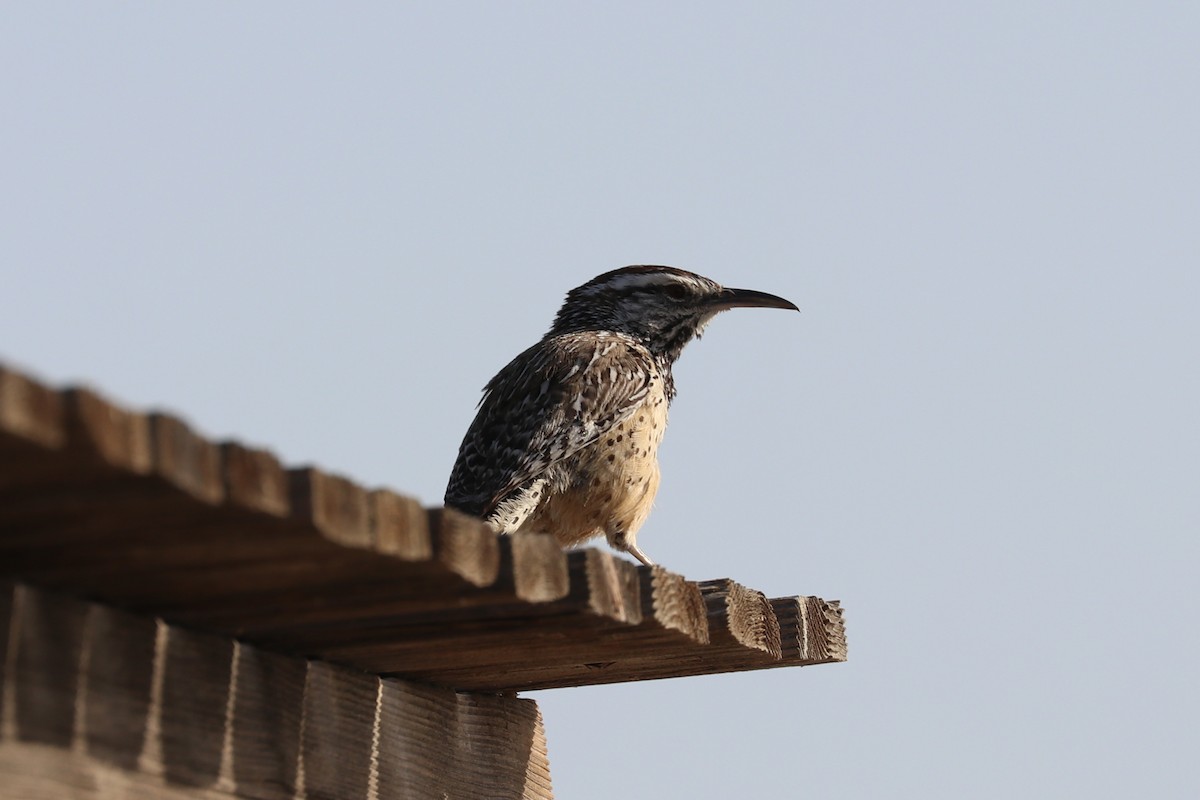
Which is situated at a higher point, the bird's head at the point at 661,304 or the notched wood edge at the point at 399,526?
the bird's head at the point at 661,304

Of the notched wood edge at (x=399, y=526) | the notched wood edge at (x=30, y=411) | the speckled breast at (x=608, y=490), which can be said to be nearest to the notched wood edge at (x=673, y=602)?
the notched wood edge at (x=399, y=526)

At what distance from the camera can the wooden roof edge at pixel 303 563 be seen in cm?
205

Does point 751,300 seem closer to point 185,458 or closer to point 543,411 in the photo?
point 543,411

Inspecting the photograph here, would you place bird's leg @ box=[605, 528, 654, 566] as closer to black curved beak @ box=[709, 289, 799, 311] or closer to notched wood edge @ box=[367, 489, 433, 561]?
black curved beak @ box=[709, 289, 799, 311]

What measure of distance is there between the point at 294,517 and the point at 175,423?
11.6 inches

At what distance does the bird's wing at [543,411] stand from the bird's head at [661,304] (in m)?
0.43

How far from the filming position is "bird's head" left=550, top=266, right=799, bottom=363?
749 cm

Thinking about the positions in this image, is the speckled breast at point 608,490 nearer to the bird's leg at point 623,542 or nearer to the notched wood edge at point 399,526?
the bird's leg at point 623,542

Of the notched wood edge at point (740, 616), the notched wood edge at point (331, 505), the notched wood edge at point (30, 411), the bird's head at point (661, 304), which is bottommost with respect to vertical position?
the notched wood edge at point (30, 411)

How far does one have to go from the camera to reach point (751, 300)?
7641mm

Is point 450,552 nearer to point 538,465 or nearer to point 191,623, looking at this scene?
point 191,623

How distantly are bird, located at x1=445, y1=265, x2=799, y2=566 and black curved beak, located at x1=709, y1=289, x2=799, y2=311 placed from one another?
0.48 metres

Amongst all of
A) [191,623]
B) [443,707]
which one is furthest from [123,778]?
[443,707]

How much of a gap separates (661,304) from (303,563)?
5.01m
